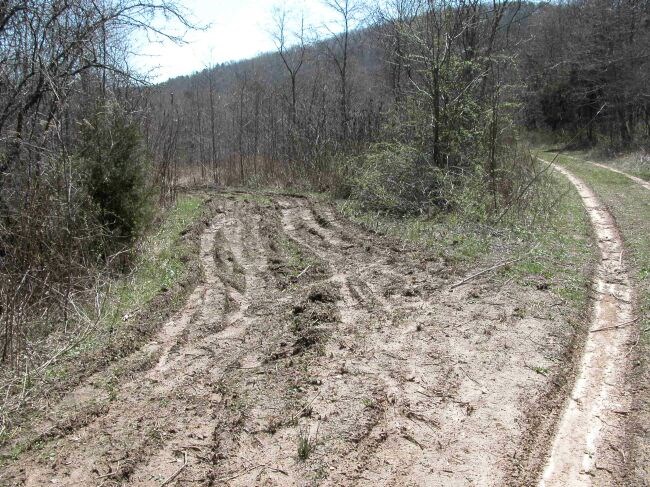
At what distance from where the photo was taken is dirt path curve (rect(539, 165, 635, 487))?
11.8 feet

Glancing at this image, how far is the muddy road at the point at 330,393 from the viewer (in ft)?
11.9

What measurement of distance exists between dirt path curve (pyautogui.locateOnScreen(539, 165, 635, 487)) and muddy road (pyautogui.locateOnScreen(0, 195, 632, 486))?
0.40 ft

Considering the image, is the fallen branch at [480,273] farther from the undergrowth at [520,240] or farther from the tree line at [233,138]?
the tree line at [233,138]

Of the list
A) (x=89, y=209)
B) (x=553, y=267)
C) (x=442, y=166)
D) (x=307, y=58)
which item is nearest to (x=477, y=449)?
(x=553, y=267)

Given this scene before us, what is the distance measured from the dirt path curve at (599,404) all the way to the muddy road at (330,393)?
0.12 metres

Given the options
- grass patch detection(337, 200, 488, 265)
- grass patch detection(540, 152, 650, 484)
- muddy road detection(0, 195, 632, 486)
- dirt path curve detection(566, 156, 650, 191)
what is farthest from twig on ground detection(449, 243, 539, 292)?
dirt path curve detection(566, 156, 650, 191)

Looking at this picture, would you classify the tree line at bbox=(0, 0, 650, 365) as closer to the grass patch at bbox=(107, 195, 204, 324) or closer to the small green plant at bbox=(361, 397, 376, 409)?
the grass patch at bbox=(107, 195, 204, 324)

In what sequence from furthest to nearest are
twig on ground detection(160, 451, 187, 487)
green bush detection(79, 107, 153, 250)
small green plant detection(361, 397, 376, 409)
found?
green bush detection(79, 107, 153, 250) → small green plant detection(361, 397, 376, 409) → twig on ground detection(160, 451, 187, 487)

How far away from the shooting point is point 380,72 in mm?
32719

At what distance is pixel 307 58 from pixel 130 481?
26966 mm

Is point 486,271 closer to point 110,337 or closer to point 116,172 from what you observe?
point 110,337

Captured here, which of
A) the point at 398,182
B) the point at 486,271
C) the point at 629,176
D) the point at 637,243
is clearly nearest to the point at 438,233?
the point at 486,271

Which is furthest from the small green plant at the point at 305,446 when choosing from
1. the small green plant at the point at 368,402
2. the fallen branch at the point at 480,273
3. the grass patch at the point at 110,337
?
the fallen branch at the point at 480,273

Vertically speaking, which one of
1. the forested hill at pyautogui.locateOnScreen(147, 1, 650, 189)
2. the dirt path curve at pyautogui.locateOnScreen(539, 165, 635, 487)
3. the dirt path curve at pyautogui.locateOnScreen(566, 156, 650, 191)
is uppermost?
the forested hill at pyautogui.locateOnScreen(147, 1, 650, 189)
